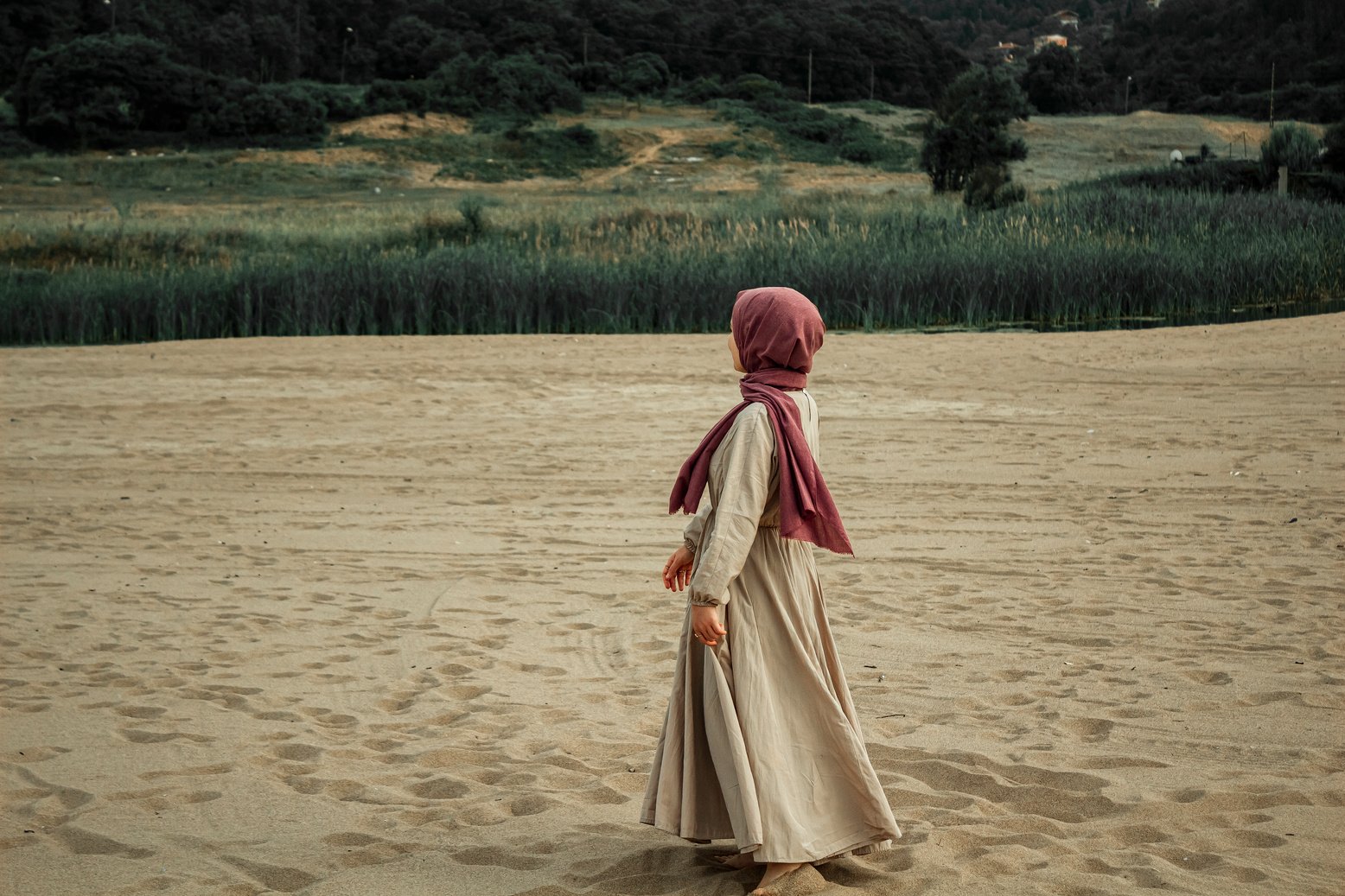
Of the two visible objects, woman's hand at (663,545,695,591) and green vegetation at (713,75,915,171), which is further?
green vegetation at (713,75,915,171)

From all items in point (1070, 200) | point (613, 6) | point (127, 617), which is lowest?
Result: point (127, 617)

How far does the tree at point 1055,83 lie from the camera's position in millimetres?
71000

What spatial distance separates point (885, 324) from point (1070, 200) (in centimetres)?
922

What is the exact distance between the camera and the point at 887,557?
7191 millimetres

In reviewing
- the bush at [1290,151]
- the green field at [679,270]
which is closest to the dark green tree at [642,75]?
the bush at [1290,151]

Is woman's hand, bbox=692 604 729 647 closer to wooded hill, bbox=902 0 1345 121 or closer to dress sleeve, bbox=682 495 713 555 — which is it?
dress sleeve, bbox=682 495 713 555

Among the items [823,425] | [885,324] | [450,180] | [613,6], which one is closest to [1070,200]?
[885,324]

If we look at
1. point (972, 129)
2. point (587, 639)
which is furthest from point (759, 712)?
point (972, 129)

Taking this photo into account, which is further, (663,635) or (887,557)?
(887,557)

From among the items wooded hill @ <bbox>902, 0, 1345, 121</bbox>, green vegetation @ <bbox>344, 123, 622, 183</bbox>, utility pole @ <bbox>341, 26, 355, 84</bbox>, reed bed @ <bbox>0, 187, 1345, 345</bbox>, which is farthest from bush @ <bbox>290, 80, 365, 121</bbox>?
wooded hill @ <bbox>902, 0, 1345, 121</bbox>

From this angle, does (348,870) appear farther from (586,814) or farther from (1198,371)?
(1198,371)

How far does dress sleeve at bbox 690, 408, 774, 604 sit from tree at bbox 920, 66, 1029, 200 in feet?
118

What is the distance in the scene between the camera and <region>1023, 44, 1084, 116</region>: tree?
71000 millimetres

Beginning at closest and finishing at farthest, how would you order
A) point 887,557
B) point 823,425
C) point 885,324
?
point 887,557 < point 823,425 < point 885,324
